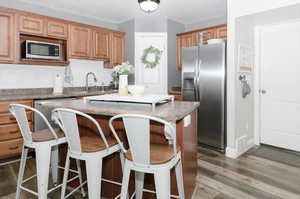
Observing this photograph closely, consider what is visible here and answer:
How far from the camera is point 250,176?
251cm

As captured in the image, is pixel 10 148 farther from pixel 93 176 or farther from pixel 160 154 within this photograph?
pixel 160 154

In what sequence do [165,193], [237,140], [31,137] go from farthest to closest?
[237,140] < [31,137] < [165,193]

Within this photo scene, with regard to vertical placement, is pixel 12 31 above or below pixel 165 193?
above

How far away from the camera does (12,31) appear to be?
3.21 meters

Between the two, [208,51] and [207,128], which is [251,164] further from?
[208,51]

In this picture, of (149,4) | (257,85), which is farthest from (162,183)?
(257,85)

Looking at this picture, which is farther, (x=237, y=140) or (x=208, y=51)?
(x=208, y=51)

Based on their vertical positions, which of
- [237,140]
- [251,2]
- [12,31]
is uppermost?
[251,2]

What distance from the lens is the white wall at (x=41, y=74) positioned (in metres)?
3.47

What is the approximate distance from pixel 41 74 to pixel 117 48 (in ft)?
5.49

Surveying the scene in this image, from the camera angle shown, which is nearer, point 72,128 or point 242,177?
point 72,128

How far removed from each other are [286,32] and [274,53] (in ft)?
1.18

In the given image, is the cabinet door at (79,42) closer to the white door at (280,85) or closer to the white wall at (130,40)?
the white wall at (130,40)

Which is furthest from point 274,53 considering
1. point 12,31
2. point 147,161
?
point 12,31
